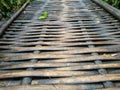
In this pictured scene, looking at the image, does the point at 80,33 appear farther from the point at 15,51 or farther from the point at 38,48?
the point at 15,51

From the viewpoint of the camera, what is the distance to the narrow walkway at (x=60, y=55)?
2.30 metres

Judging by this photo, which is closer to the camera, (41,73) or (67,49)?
(41,73)

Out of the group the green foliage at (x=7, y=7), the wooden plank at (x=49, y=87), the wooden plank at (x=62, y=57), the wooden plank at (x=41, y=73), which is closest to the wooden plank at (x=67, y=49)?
the wooden plank at (x=62, y=57)

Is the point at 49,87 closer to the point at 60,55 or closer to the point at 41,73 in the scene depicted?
the point at 41,73

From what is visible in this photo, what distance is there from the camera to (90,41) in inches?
143

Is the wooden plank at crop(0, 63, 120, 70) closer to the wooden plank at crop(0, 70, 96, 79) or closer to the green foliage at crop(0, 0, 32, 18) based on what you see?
the wooden plank at crop(0, 70, 96, 79)

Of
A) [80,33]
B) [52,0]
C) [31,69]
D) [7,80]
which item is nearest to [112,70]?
[31,69]

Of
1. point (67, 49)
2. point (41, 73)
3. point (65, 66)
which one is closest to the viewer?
point (41, 73)

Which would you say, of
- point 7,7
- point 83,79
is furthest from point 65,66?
point 7,7

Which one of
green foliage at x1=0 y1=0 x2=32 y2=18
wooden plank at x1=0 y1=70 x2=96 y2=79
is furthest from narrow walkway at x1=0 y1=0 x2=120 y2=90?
green foliage at x1=0 y1=0 x2=32 y2=18

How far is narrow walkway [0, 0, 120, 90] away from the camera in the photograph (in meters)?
2.30

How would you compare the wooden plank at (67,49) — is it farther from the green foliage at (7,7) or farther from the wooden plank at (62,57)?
the green foliage at (7,7)

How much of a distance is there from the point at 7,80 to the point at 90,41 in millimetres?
1587

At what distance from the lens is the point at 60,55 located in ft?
9.91
